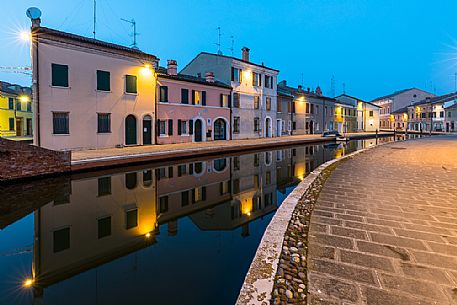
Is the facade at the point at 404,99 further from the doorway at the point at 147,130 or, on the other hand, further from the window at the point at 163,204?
the window at the point at 163,204

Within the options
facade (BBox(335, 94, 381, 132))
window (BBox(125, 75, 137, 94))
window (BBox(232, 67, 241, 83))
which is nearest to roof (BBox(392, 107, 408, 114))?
facade (BBox(335, 94, 381, 132))

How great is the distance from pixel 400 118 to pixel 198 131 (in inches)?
3040

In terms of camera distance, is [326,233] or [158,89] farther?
[158,89]

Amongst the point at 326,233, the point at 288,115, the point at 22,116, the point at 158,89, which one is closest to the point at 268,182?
the point at 326,233

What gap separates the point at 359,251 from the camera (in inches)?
149

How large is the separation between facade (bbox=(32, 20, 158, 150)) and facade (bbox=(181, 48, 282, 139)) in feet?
34.1

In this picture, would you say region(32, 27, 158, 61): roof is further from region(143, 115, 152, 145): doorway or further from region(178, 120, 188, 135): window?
region(178, 120, 188, 135): window

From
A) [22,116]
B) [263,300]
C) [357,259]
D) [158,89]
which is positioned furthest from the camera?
[22,116]

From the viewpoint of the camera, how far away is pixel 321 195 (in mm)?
6840

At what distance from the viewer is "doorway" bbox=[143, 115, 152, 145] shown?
22.3 metres

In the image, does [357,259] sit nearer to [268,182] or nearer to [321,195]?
[321,195]

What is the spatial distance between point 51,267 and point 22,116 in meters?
45.3

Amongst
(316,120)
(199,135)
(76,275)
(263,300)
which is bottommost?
(76,275)

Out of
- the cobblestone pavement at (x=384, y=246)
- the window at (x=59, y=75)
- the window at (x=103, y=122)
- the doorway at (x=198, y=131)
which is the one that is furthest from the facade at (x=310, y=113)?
the cobblestone pavement at (x=384, y=246)
